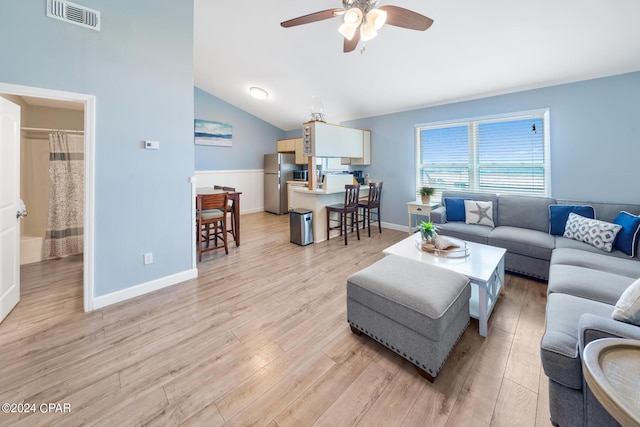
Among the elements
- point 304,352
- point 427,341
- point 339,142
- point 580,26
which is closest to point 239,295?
point 304,352

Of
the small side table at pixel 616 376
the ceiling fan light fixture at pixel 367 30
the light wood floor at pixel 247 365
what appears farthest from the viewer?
the ceiling fan light fixture at pixel 367 30

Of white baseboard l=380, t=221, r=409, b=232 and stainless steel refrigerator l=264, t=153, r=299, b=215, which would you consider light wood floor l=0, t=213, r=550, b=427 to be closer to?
white baseboard l=380, t=221, r=409, b=232

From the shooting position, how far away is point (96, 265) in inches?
93.9

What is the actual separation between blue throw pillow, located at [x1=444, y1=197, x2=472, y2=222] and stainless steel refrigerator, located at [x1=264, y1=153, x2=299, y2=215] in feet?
13.9

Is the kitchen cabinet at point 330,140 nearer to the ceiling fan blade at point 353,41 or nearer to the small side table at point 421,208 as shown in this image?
the small side table at point 421,208

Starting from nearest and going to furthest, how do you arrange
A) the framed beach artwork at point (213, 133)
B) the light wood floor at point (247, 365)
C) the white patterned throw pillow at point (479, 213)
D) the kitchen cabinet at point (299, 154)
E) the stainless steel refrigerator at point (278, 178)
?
the light wood floor at point (247, 365) → the white patterned throw pillow at point (479, 213) → the framed beach artwork at point (213, 133) → the kitchen cabinet at point (299, 154) → the stainless steel refrigerator at point (278, 178)

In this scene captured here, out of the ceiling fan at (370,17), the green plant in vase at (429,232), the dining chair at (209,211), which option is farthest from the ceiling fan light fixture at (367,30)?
the dining chair at (209,211)

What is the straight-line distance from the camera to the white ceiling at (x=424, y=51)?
100 inches

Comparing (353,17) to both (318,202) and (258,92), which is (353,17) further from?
(258,92)

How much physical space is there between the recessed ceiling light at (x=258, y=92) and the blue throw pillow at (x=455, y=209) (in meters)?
4.31

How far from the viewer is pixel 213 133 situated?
6.40 metres

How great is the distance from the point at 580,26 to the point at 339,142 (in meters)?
3.21

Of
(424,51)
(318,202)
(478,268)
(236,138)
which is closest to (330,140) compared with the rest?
(318,202)

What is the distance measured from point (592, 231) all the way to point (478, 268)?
5.35ft
